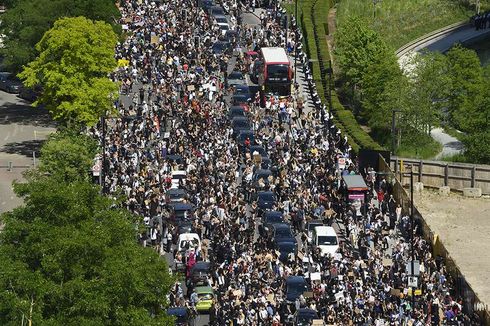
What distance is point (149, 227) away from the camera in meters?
89.4

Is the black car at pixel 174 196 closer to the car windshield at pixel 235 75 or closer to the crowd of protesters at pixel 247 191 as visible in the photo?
the crowd of protesters at pixel 247 191

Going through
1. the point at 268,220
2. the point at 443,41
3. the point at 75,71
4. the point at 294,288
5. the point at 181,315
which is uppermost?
the point at 443,41

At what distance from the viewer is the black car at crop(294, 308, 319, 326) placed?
75.4m

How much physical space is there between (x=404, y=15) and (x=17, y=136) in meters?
50.3

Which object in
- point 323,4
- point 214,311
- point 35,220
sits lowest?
point 214,311

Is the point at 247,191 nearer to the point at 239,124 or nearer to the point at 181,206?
the point at 181,206

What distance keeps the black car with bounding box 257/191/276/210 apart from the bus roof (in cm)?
2677

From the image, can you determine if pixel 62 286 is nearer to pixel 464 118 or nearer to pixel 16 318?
pixel 16 318

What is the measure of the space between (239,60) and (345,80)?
842 cm

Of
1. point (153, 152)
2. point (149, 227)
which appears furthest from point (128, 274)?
point (153, 152)

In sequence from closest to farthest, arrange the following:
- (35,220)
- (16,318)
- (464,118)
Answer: (16,318) → (35,220) → (464,118)

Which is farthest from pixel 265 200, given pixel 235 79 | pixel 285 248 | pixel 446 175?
pixel 235 79

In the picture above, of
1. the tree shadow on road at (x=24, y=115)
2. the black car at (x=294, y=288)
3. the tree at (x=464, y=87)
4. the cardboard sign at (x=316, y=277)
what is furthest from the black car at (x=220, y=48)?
the black car at (x=294, y=288)

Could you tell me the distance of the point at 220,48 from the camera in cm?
12938
